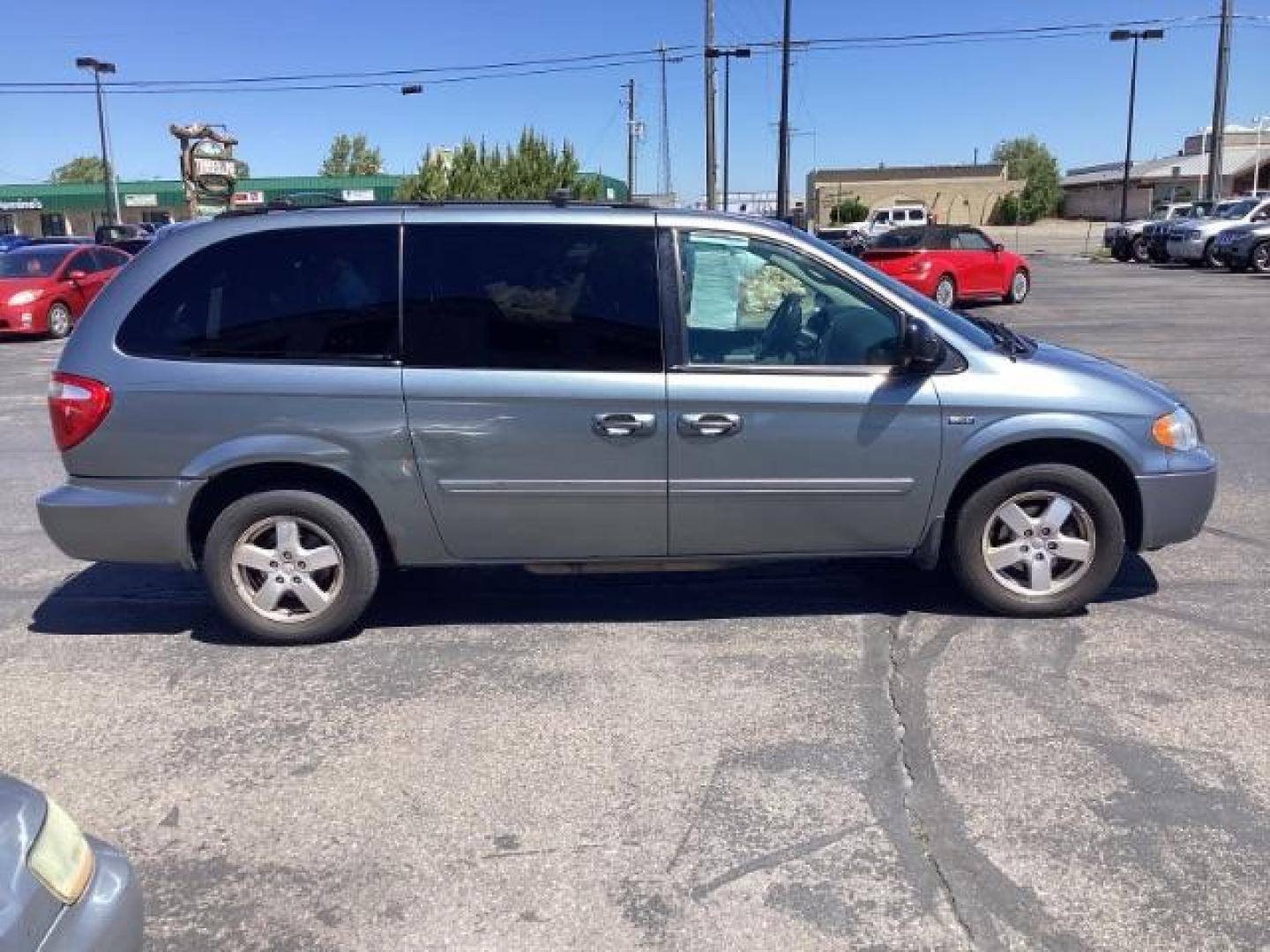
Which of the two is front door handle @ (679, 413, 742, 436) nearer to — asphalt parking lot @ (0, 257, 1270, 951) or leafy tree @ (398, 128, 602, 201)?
asphalt parking lot @ (0, 257, 1270, 951)

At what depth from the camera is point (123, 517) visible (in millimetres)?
4652

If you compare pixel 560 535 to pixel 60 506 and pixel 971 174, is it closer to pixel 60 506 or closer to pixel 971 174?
pixel 60 506

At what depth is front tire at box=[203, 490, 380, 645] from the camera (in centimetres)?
467

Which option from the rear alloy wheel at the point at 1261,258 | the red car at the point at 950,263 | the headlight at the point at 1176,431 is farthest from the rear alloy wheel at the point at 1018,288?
the headlight at the point at 1176,431

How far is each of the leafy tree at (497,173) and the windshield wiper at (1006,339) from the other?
25826 millimetres

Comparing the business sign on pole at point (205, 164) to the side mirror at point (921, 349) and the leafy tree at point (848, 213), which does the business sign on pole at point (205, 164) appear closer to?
the side mirror at point (921, 349)

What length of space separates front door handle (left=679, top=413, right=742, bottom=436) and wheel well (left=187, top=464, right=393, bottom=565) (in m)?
1.37

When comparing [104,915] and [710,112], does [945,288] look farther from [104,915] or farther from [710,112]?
[104,915]

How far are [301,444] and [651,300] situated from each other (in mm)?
1583

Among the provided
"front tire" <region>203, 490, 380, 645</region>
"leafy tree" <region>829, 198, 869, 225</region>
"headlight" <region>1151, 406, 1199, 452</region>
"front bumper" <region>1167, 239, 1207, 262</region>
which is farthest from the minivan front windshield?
"leafy tree" <region>829, 198, 869, 225</region>

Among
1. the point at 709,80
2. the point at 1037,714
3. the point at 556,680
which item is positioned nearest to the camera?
the point at 1037,714

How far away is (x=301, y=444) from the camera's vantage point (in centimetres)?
457

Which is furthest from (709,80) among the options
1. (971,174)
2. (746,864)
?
(971,174)

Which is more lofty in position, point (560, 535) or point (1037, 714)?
point (560, 535)
